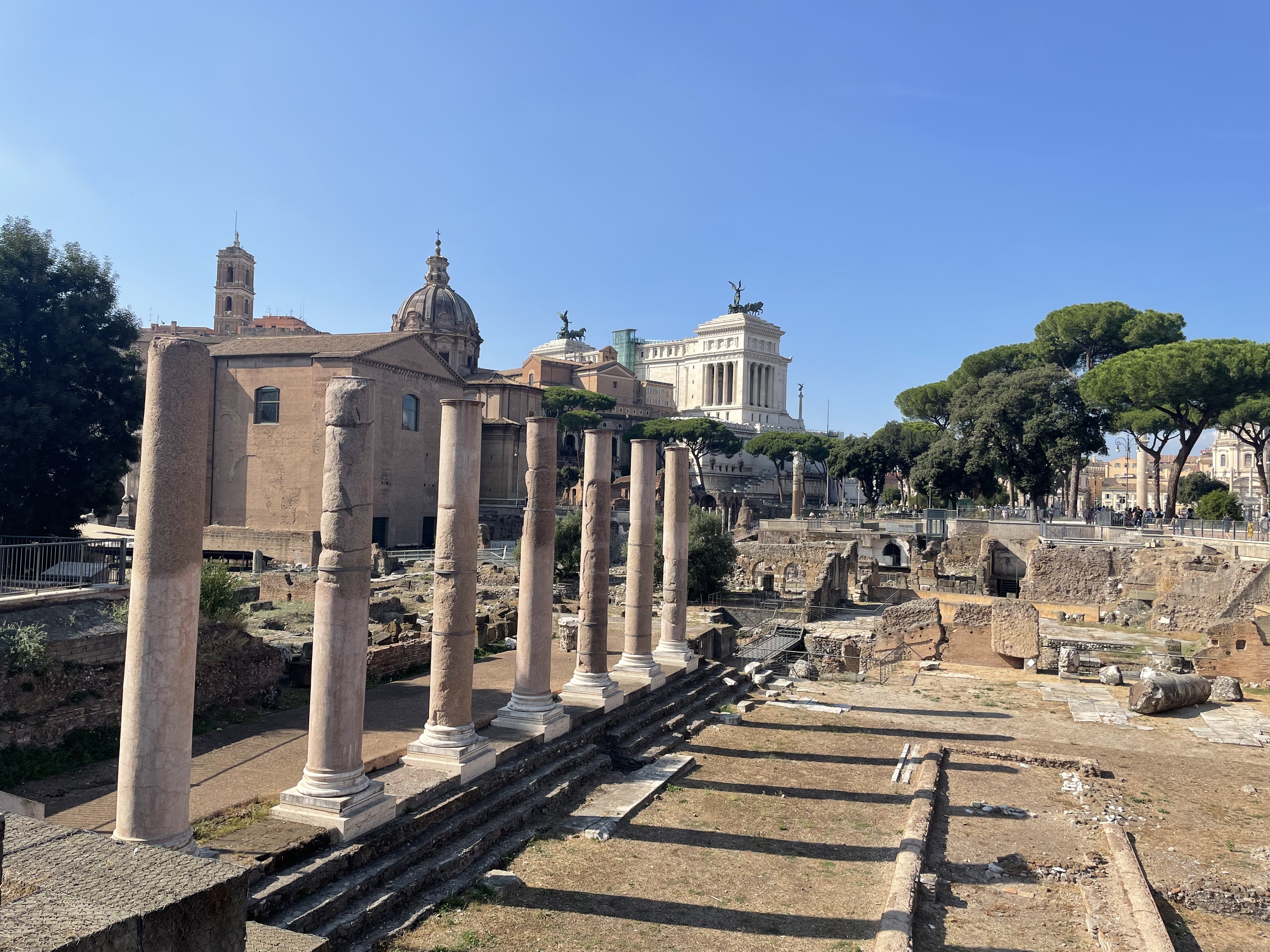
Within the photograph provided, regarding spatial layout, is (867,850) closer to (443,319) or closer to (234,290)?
(443,319)

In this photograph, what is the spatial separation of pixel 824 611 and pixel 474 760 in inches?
744

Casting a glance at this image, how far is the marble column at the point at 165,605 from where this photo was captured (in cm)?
546

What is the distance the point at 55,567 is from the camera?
12.3 m

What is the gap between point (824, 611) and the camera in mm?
25688

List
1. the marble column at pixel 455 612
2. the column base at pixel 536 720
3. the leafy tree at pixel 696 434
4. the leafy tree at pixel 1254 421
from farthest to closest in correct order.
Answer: the leafy tree at pixel 696 434 < the leafy tree at pixel 1254 421 < the column base at pixel 536 720 < the marble column at pixel 455 612

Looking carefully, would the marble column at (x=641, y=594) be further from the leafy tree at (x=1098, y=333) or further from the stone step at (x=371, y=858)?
the leafy tree at (x=1098, y=333)

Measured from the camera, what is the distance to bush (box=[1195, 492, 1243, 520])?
34.2 meters

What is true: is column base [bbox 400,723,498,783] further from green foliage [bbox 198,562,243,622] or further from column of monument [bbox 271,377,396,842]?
green foliage [bbox 198,562,243,622]

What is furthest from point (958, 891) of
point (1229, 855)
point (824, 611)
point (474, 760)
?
point (824, 611)

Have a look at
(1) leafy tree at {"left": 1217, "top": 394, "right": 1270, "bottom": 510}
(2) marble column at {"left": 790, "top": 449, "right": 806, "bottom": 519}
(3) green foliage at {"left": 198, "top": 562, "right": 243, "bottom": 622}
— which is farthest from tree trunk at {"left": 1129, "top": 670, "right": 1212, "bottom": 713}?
(2) marble column at {"left": 790, "top": 449, "right": 806, "bottom": 519}

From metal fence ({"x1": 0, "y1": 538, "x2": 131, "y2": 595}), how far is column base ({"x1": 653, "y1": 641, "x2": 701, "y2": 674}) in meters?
8.03

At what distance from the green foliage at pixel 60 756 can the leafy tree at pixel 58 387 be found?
34.6ft

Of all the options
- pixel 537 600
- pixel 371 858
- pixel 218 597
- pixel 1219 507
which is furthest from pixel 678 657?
pixel 1219 507

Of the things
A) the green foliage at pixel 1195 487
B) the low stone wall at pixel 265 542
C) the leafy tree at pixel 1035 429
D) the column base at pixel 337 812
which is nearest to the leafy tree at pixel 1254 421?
the leafy tree at pixel 1035 429
